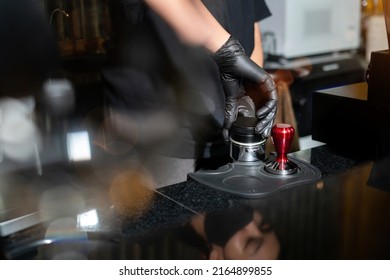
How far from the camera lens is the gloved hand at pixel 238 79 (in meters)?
1.17

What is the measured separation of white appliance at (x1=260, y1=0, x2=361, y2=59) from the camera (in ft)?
9.21

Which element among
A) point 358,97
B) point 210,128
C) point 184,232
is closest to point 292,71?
point 210,128

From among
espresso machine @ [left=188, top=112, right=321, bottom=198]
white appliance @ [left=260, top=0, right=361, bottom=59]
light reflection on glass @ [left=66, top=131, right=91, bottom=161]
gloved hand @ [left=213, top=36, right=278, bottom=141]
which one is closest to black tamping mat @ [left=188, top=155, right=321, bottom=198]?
espresso machine @ [left=188, top=112, right=321, bottom=198]

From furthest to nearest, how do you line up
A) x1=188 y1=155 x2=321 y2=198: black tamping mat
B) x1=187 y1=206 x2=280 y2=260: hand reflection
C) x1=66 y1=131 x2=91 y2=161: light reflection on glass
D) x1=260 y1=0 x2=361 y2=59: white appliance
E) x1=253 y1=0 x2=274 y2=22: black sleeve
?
x1=260 y1=0 x2=361 y2=59: white appliance, x1=66 y1=131 x2=91 y2=161: light reflection on glass, x1=253 y1=0 x2=274 y2=22: black sleeve, x1=188 y1=155 x2=321 y2=198: black tamping mat, x1=187 y1=206 x2=280 y2=260: hand reflection

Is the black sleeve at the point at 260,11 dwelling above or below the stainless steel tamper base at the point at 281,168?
above

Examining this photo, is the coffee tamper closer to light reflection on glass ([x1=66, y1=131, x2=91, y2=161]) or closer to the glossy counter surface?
the glossy counter surface

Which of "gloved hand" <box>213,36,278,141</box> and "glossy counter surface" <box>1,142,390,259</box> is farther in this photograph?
"gloved hand" <box>213,36,278,141</box>

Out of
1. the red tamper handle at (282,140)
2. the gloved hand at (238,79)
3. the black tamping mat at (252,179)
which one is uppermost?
the gloved hand at (238,79)

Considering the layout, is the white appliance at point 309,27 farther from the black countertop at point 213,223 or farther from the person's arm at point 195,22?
the black countertop at point 213,223

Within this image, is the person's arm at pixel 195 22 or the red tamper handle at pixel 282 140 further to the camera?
the person's arm at pixel 195 22

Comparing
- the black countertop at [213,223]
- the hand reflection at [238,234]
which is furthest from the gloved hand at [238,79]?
the hand reflection at [238,234]

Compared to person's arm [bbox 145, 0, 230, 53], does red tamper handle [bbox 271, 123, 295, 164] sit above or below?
below

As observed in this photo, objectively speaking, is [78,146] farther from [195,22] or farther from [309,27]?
[309,27]

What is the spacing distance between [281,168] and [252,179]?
0.07 m
